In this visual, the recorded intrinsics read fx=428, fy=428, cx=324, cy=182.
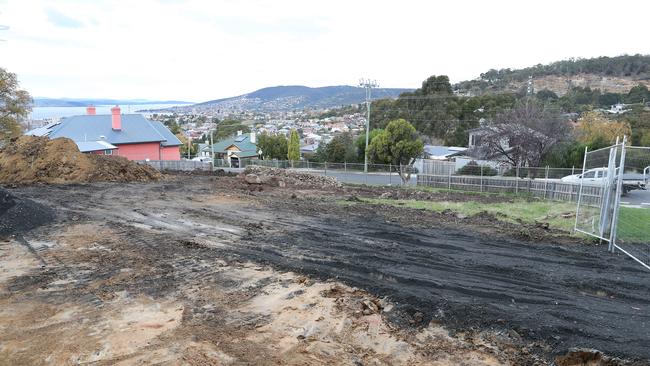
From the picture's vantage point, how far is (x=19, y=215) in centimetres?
1257

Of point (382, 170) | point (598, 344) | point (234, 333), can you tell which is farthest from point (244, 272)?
point (382, 170)

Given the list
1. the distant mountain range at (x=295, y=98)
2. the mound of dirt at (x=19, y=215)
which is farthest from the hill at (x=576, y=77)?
the mound of dirt at (x=19, y=215)

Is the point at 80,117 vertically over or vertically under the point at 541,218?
over

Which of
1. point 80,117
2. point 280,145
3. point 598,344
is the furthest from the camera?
point 280,145

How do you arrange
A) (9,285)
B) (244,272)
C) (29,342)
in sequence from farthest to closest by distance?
(244,272), (9,285), (29,342)

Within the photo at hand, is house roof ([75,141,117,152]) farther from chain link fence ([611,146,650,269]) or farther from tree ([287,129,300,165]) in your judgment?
chain link fence ([611,146,650,269])

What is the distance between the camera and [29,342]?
6.00 m

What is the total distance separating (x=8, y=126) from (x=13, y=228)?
1068 inches

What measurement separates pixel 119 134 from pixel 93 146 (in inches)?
216

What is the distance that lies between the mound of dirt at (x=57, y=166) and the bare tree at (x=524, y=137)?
22.1 metres

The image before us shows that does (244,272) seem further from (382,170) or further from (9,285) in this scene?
(382,170)

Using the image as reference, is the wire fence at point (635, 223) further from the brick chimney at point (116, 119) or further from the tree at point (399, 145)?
the brick chimney at point (116, 119)

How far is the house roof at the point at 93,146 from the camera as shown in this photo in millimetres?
32528

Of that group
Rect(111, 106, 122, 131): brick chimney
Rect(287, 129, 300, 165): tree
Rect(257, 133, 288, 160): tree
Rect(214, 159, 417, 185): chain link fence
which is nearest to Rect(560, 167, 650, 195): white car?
Rect(214, 159, 417, 185): chain link fence
